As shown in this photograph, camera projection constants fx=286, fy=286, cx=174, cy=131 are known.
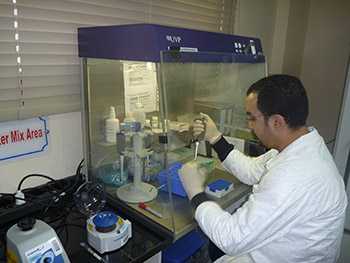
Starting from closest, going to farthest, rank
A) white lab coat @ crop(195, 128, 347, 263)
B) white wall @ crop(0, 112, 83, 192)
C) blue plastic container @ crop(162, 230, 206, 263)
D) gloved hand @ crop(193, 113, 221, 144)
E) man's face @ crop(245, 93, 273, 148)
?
white lab coat @ crop(195, 128, 347, 263) → man's face @ crop(245, 93, 273, 148) → white wall @ crop(0, 112, 83, 192) → blue plastic container @ crop(162, 230, 206, 263) → gloved hand @ crop(193, 113, 221, 144)

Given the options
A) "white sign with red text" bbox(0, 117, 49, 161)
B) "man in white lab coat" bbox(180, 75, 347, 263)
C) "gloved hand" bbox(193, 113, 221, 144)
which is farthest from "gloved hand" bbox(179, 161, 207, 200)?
"white sign with red text" bbox(0, 117, 49, 161)

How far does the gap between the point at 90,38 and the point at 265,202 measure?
89 centimetres

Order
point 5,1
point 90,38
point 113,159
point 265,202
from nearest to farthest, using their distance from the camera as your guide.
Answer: point 265,202 → point 5,1 → point 90,38 → point 113,159

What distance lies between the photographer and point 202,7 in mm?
1787

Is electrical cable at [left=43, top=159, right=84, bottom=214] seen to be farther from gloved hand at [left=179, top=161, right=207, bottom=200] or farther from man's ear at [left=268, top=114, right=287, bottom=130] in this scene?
man's ear at [left=268, top=114, right=287, bottom=130]

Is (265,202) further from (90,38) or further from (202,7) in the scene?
(202,7)

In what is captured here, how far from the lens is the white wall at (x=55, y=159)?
114 cm

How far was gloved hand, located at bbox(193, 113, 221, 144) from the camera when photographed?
1.40 meters

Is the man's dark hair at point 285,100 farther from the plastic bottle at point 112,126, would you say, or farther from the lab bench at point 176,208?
the plastic bottle at point 112,126

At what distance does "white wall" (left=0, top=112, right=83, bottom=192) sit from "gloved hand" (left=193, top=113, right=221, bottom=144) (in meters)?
0.56

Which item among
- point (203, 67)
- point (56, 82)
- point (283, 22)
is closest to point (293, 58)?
point (283, 22)

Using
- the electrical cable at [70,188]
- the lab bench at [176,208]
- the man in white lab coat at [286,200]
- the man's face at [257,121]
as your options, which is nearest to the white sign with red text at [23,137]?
the electrical cable at [70,188]

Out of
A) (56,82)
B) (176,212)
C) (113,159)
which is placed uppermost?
(56,82)

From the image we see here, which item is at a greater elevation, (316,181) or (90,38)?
(90,38)
